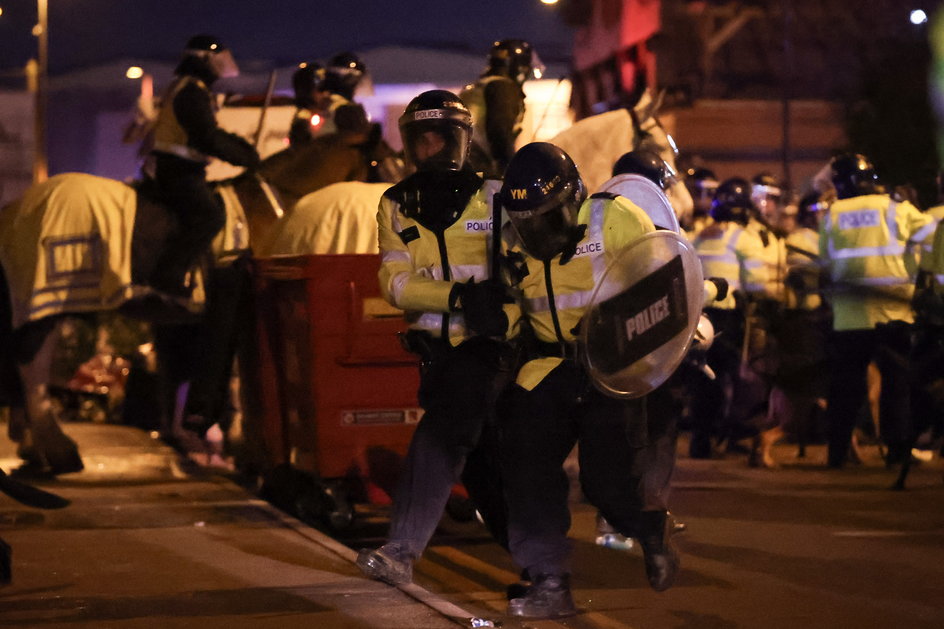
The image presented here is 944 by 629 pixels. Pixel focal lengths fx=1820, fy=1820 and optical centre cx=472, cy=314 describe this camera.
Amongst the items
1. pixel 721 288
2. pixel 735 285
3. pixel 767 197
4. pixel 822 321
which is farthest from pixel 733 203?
pixel 721 288

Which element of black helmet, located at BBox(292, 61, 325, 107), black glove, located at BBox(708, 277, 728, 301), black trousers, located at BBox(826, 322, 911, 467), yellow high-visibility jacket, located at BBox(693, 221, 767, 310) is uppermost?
black helmet, located at BBox(292, 61, 325, 107)

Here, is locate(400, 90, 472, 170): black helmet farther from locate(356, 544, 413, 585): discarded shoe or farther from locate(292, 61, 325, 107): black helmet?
locate(292, 61, 325, 107): black helmet

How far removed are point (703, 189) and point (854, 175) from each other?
2.49 m

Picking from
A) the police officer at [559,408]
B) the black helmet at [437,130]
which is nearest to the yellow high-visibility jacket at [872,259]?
the black helmet at [437,130]

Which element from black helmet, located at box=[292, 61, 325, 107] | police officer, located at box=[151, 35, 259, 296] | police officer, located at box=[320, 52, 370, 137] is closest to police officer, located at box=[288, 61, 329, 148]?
black helmet, located at box=[292, 61, 325, 107]

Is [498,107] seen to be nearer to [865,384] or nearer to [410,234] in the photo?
[410,234]

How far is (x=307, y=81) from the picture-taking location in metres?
12.5

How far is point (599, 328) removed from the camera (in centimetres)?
675

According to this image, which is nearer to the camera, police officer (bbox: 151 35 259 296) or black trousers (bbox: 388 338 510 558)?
black trousers (bbox: 388 338 510 558)

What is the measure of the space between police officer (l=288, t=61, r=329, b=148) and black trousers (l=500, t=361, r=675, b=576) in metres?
5.70

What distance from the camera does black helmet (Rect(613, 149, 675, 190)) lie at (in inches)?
352

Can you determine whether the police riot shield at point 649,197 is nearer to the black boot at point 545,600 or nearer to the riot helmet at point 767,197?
the black boot at point 545,600

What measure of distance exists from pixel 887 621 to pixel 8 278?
717 cm

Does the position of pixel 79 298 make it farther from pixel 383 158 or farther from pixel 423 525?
pixel 423 525
